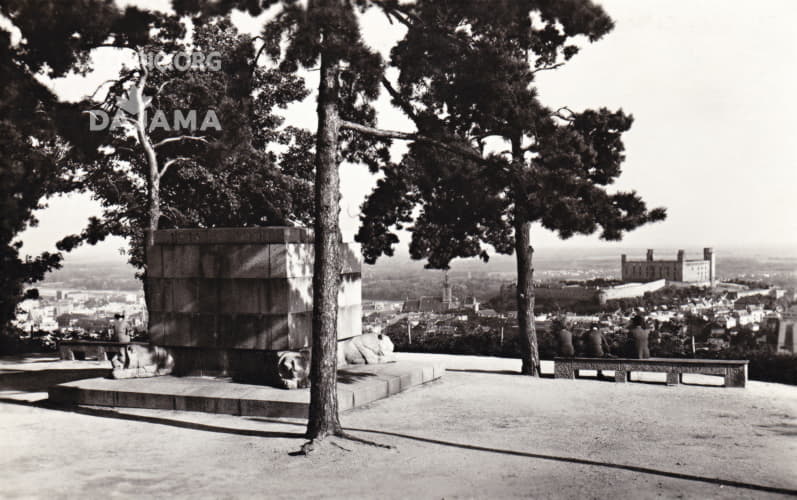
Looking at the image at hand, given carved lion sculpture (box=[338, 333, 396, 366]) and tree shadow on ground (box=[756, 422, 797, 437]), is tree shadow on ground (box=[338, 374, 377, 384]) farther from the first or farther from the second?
tree shadow on ground (box=[756, 422, 797, 437])

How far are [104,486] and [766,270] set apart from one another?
31.2 m

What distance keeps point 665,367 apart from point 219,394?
293 inches

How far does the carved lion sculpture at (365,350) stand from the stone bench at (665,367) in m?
3.18

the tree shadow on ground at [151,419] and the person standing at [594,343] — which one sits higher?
the person standing at [594,343]

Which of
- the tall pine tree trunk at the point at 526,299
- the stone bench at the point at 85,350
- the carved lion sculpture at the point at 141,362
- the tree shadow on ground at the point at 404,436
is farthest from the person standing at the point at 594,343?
the stone bench at the point at 85,350

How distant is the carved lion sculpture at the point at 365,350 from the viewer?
14.0 meters

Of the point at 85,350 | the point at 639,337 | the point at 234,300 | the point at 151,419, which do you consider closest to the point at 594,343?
the point at 639,337

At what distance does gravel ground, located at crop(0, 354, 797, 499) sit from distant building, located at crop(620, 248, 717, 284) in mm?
12288

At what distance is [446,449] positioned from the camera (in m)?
8.63

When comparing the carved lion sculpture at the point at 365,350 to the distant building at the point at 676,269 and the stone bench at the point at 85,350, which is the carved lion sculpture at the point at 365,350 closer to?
the stone bench at the point at 85,350

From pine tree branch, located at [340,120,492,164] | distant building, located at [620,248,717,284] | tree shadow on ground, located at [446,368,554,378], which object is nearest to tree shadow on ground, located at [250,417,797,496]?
pine tree branch, located at [340,120,492,164]

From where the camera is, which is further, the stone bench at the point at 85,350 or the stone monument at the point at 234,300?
the stone bench at the point at 85,350

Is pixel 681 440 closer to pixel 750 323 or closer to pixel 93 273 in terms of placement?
pixel 750 323

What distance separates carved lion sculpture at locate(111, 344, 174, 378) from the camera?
42.0 ft
